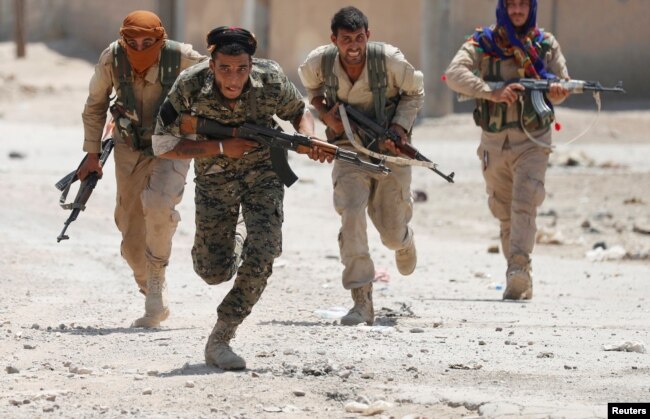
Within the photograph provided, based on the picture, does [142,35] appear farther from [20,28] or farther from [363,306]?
[20,28]

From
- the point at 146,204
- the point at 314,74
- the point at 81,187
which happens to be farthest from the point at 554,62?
the point at 81,187

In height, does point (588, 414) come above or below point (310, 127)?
below

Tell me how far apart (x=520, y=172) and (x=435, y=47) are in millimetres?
13402

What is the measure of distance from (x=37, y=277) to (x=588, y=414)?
511 centimetres

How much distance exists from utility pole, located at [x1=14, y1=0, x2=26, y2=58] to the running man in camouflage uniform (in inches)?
860

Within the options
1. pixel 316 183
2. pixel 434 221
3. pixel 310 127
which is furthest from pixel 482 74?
pixel 316 183

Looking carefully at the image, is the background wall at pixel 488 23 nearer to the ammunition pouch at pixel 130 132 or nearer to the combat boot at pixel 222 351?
the ammunition pouch at pixel 130 132

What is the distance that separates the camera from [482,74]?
8.91 meters

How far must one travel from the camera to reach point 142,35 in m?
7.30

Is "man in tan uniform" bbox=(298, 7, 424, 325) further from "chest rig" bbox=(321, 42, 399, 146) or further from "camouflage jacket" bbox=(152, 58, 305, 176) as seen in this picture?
"camouflage jacket" bbox=(152, 58, 305, 176)

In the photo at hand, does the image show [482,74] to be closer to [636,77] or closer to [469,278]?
[469,278]

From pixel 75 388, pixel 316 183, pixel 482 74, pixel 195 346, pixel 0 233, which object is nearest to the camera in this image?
pixel 75 388

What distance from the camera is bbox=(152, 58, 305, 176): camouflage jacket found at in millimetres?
6055

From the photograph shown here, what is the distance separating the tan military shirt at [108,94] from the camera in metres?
7.44
